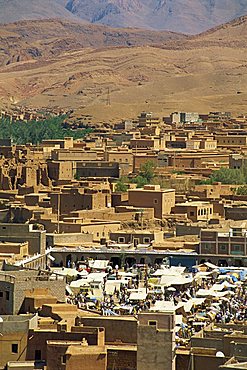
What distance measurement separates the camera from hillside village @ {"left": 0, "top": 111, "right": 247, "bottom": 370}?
2842 centimetres

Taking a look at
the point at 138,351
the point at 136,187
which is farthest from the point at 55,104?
the point at 138,351

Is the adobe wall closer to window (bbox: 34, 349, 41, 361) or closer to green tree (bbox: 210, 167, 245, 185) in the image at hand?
Result: window (bbox: 34, 349, 41, 361)

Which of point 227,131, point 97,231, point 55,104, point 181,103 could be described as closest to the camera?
point 97,231

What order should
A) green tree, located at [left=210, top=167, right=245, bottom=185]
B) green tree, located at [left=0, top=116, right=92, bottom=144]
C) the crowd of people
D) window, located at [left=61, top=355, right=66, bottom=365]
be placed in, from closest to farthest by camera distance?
window, located at [left=61, top=355, right=66, bottom=365] < the crowd of people < green tree, located at [left=210, top=167, right=245, bottom=185] < green tree, located at [left=0, top=116, right=92, bottom=144]

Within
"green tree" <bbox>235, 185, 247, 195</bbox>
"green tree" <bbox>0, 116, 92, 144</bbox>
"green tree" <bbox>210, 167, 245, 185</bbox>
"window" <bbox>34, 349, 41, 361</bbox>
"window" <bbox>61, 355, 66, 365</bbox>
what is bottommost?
"window" <bbox>34, 349, 41, 361</bbox>

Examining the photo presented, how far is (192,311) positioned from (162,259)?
400 inches

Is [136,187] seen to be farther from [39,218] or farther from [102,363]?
[102,363]

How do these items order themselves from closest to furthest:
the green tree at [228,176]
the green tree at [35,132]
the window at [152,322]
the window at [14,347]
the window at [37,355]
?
1. the window at [152,322]
2. the window at [37,355]
3. the window at [14,347]
4. the green tree at [228,176]
5. the green tree at [35,132]

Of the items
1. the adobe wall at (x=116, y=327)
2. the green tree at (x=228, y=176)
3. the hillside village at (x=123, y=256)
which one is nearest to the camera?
the hillside village at (x=123, y=256)

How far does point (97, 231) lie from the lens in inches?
2105

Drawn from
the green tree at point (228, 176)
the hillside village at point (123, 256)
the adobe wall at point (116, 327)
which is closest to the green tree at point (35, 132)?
the hillside village at point (123, 256)

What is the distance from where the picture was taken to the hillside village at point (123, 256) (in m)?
28.4

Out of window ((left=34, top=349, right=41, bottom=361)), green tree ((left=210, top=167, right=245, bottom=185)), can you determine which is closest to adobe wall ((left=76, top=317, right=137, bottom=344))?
window ((left=34, top=349, right=41, bottom=361))

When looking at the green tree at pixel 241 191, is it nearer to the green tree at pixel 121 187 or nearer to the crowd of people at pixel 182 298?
the green tree at pixel 121 187
